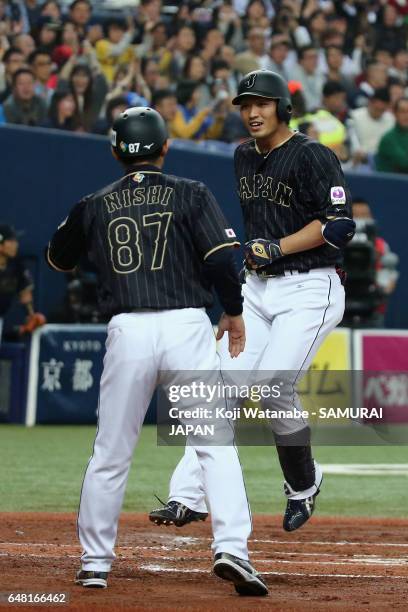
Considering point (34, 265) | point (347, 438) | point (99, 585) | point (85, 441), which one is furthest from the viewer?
point (34, 265)

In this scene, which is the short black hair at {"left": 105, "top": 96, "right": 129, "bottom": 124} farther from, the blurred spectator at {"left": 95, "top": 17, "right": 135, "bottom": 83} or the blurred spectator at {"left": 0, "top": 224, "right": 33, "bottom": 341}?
the blurred spectator at {"left": 0, "top": 224, "right": 33, "bottom": 341}

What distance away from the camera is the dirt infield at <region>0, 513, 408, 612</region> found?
475 centimetres

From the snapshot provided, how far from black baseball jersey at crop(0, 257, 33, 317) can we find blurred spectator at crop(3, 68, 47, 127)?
1712 millimetres

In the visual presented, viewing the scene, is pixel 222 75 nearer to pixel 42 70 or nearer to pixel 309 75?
pixel 309 75

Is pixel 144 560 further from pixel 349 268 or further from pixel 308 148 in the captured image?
pixel 349 268

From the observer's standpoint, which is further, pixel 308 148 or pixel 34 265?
pixel 34 265

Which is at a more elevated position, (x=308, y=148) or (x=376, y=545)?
(x=308, y=148)

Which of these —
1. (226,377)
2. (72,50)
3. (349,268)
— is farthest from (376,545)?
(72,50)

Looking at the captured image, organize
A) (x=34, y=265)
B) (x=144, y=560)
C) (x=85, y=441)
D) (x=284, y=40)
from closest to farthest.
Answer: (x=144, y=560) < (x=85, y=441) < (x=34, y=265) < (x=284, y=40)

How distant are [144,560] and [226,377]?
3.30ft

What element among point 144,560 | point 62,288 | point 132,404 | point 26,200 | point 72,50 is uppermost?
point 72,50

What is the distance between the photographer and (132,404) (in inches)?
197

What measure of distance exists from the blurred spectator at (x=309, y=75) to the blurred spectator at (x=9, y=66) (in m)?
4.29

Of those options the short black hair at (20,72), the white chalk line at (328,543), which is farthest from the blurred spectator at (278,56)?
the white chalk line at (328,543)
